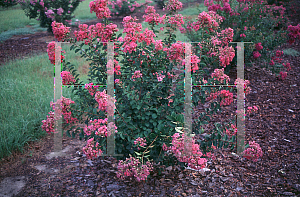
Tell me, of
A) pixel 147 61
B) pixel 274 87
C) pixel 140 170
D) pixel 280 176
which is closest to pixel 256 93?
pixel 274 87

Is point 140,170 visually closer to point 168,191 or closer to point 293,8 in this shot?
point 168,191

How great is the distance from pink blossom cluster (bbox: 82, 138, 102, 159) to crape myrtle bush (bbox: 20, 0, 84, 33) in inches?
224

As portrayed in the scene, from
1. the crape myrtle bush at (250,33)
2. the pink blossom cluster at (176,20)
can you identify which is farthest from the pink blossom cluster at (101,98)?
the crape myrtle bush at (250,33)

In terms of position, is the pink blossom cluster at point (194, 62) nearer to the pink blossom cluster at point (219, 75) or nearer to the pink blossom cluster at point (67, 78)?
the pink blossom cluster at point (219, 75)

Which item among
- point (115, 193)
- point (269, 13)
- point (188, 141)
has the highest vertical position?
point (269, 13)

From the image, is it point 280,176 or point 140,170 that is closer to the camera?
point 140,170

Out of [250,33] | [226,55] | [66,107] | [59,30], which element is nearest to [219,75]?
[226,55]

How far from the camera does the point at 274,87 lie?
4.55m

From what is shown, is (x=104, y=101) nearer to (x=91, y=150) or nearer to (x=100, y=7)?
(x=91, y=150)

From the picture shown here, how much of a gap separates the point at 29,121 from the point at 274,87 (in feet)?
14.0

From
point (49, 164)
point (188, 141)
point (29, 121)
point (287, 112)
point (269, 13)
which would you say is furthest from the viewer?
point (269, 13)

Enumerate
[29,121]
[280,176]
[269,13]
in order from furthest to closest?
[269,13], [29,121], [280,176]

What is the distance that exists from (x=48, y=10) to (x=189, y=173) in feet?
22.5

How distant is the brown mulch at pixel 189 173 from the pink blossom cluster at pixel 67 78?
38.2 inches
